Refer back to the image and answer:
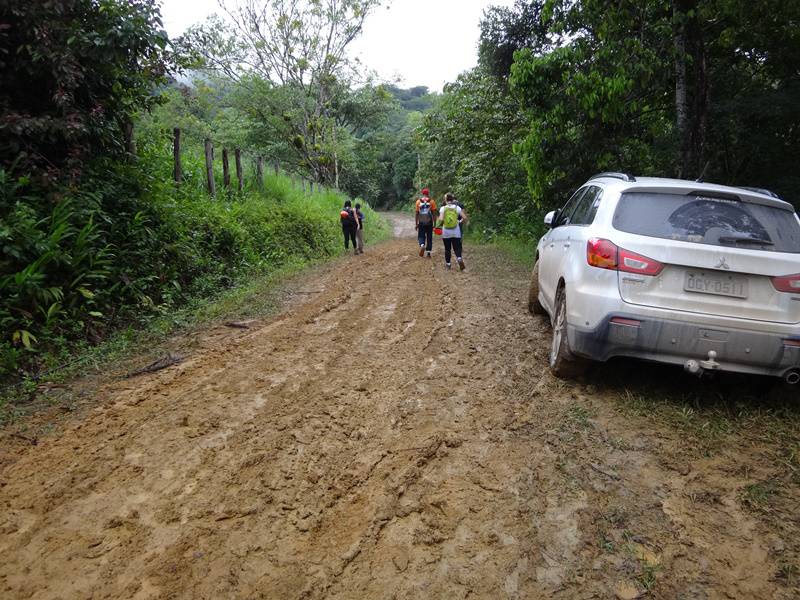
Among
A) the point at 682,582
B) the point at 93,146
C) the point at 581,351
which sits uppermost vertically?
the point at 93,146

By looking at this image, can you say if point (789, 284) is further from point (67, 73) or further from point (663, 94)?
point (663, 94)

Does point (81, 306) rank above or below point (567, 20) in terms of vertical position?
below

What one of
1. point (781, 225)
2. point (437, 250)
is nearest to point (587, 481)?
point (781, 225)

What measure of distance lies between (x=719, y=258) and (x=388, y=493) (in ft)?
9.17

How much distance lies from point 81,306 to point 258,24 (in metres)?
21.7

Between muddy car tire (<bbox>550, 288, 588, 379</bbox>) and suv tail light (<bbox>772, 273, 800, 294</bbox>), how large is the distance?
141cm

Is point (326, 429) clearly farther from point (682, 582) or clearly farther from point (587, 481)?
point (682, 582)

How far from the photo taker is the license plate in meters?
3.48

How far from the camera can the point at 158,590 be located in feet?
6.89

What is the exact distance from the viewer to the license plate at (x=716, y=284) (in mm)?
3484


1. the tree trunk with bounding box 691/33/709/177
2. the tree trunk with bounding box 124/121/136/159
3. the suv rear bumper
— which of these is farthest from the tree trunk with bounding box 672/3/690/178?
the tree trunk with bounding box 124/121/136/159

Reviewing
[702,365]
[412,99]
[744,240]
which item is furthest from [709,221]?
[412,99]

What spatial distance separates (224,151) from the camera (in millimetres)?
12062

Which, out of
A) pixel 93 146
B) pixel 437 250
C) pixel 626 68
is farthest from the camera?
pixel 437 250
